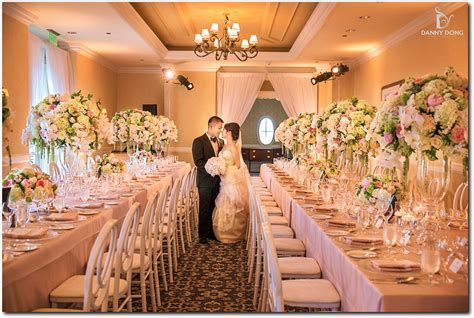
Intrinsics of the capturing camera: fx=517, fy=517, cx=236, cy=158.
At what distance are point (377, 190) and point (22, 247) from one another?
2.45m

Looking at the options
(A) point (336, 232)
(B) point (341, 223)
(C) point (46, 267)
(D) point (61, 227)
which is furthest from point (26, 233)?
(B) point (341, 223)

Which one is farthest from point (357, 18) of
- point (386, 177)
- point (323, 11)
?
point (386, 177)

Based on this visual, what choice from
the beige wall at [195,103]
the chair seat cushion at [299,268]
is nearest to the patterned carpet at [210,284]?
the chair seat cushion at [299,268]

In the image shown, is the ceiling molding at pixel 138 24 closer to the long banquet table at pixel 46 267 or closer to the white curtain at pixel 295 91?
the white curtain at pixel 295 91

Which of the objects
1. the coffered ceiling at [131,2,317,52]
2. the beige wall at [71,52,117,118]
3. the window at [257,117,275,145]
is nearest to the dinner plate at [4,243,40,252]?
the coffered ceiling at [131,2,317,52]

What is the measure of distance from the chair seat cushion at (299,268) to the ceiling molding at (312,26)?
4.47 m

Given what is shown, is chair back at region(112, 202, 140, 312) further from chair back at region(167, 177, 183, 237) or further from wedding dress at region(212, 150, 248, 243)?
wedding dress at region(212, 150, 248, 243)

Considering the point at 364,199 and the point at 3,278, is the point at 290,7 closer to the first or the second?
the point at 364,199

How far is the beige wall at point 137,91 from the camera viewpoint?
14484 mm

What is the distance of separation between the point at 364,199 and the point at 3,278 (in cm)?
253

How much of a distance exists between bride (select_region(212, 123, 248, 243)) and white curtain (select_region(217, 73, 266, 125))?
22.9ft

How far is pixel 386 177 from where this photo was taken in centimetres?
391

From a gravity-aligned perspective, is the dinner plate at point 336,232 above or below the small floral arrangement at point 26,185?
below

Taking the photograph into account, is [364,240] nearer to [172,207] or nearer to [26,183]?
[26,183]
